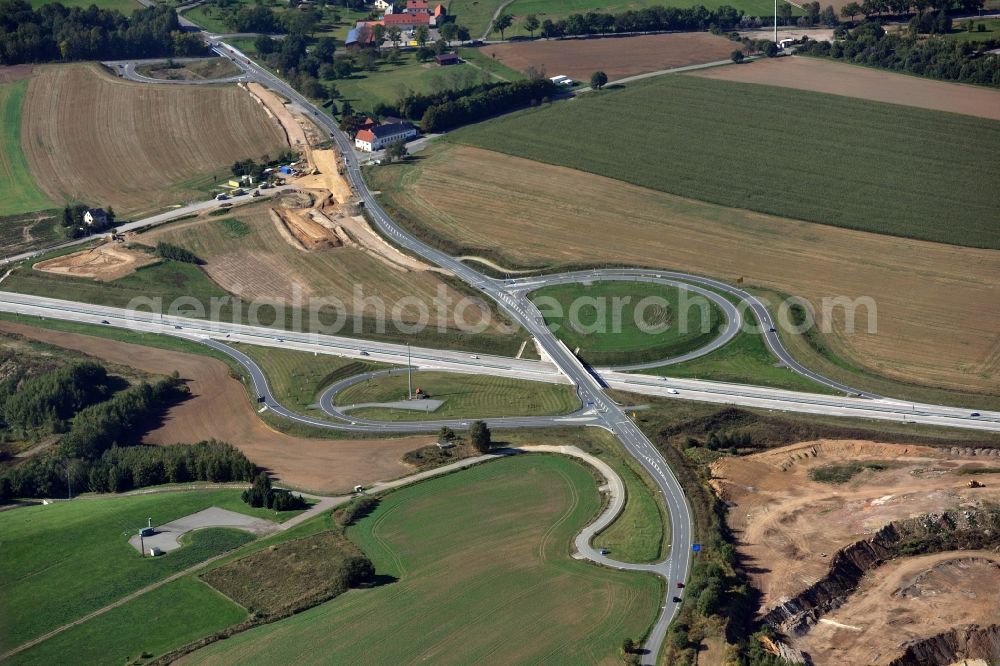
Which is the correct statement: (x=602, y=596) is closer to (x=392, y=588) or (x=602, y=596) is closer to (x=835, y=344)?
(x=392, y=588)

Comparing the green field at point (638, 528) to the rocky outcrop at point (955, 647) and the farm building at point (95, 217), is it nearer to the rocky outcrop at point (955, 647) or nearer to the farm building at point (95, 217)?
the rocky outcrop at point (955, 647)

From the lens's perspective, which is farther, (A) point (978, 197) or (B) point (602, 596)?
(A) point (978, 197)

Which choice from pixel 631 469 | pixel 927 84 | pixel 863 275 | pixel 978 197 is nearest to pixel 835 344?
pixel 863 275

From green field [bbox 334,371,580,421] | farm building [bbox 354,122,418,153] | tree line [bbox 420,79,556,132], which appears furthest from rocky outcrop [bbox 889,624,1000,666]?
tree line [bbox 420,79,556,132]

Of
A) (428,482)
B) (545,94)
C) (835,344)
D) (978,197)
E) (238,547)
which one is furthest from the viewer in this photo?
(545,94)

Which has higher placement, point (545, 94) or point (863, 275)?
point (545, 94)

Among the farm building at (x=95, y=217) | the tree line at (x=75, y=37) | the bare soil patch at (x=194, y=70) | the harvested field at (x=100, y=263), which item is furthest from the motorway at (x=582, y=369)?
the tree line at (x=75, y=37)

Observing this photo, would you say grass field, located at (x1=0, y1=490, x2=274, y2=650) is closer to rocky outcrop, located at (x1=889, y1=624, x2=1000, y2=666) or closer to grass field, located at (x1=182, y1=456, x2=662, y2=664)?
grass field, located at (x1=182, y1=456, x2=662, y2=664)

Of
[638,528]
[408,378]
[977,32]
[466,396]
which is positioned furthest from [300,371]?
[977,32]

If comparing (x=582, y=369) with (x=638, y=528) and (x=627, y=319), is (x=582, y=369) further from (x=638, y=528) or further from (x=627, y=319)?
(x=638, y=528)
